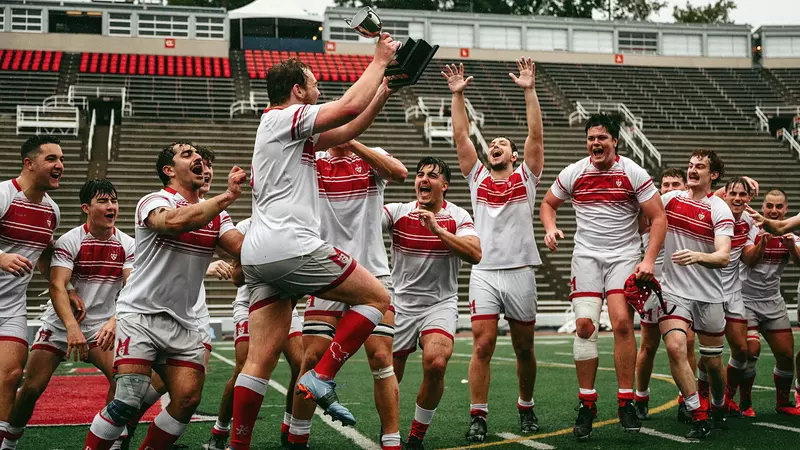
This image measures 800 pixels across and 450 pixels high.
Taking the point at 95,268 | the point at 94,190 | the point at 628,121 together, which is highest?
the point at 628,121

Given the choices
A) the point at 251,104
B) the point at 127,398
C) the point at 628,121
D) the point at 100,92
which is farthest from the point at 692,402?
the point at 100,92

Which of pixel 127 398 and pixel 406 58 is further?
pixel 127 398

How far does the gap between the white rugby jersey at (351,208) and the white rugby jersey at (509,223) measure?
5.04 feet

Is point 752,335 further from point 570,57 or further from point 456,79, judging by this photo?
point 570,57

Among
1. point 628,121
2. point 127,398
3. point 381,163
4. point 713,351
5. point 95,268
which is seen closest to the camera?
point 127,398

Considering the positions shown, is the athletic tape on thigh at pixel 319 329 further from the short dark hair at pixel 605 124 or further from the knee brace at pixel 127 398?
the short dark hair at pixel 605 124

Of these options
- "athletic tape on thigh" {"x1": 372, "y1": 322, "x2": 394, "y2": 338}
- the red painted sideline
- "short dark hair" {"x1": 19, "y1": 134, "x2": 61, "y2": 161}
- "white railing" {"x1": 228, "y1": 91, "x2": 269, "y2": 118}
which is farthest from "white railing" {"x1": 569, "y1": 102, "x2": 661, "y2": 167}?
"short dark hair" {"x1": 19, "y1": 134, "x2": 61, "y2": 161}

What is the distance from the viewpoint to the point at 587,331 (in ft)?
23.2

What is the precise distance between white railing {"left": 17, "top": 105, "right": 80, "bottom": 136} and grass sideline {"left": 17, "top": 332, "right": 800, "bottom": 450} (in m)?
18.4

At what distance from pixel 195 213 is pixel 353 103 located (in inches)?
47.4

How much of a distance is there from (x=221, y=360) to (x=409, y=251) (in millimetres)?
8657

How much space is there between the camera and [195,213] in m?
5.16

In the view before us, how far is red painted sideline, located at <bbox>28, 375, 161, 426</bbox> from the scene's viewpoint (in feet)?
27.5

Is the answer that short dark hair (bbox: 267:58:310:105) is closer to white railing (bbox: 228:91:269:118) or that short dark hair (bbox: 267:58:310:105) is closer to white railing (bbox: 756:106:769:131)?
white railing (bbox: 228:91:269:118)
